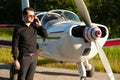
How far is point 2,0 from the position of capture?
62.2 meters

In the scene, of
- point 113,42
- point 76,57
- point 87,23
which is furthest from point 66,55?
point 113,42

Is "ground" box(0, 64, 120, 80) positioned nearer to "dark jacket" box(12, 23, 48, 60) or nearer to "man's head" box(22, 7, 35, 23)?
"dark jacket" box(12, 23, 48, 60)

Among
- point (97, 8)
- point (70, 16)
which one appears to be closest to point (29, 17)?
point (70, 16)

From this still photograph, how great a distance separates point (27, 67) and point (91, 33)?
2.00 metres

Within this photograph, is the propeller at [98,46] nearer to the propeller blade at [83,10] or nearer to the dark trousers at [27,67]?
the propeller blade at [83,10]

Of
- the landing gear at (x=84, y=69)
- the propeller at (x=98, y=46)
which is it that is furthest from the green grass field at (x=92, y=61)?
the propeller at (x=98, y=46)

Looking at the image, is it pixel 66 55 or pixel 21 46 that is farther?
pixel 66 55

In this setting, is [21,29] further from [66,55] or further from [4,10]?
[4,10]

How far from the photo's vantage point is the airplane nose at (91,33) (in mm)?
8234

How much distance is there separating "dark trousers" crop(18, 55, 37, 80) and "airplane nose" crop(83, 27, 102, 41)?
181cm

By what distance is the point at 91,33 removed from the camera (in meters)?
8.31

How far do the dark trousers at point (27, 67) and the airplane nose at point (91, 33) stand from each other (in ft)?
5.93

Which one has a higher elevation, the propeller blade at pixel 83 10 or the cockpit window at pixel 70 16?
the propeller blade at pixel 83 10

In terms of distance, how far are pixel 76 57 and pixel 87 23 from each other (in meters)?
0.85
